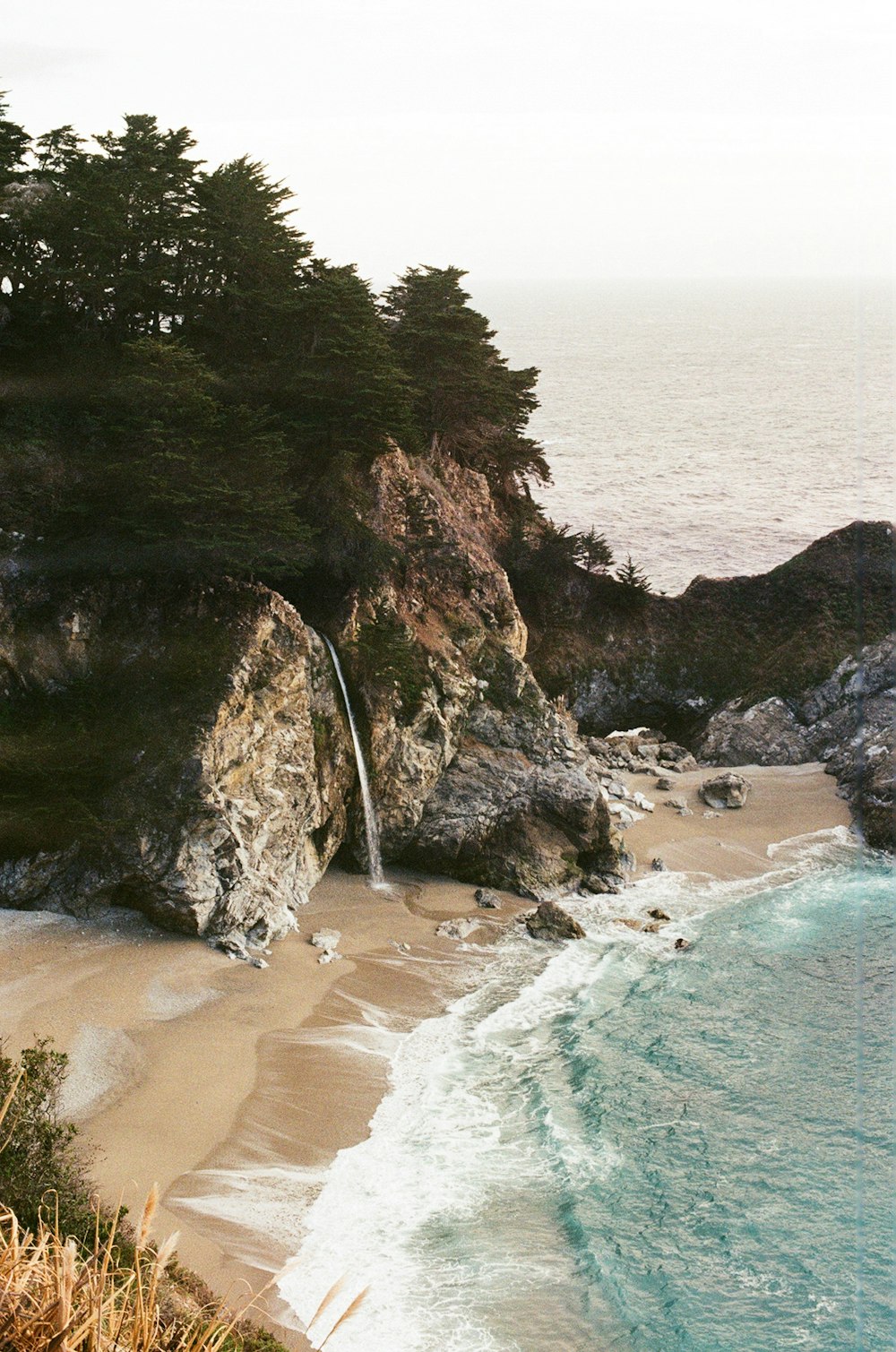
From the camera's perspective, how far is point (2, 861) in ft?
79.0

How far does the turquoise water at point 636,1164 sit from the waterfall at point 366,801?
4.59 m

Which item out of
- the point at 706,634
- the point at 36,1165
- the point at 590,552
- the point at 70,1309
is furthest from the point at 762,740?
the point at 70,1309

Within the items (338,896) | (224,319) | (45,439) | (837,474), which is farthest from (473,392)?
(837,474)

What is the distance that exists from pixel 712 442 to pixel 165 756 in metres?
93.0

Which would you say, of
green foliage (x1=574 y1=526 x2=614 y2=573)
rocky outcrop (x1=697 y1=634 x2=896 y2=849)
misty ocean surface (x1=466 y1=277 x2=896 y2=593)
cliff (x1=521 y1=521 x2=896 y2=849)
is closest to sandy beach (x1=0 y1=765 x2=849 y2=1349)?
rocky outcrop (x1=697 y1=634 x2=896 y2=849)

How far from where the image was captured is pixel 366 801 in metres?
28.6

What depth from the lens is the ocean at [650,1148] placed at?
15.5m

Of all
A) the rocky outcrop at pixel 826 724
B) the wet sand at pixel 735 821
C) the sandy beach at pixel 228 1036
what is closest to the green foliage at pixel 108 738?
the sandy beach at pixel 228 1036

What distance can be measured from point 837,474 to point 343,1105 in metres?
85.1

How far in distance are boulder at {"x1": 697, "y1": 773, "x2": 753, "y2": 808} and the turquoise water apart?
8106mm

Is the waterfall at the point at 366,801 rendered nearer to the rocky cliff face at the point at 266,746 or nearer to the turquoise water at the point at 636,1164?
the rocky cliff face at the point at 266,746

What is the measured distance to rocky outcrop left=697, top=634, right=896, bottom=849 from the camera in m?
37.5

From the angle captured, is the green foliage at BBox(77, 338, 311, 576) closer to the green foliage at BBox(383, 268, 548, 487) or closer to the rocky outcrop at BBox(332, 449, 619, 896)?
the rocky outcrop at BBox(332, 449, 619, 896)

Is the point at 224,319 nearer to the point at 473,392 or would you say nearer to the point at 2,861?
the point at 473,392
